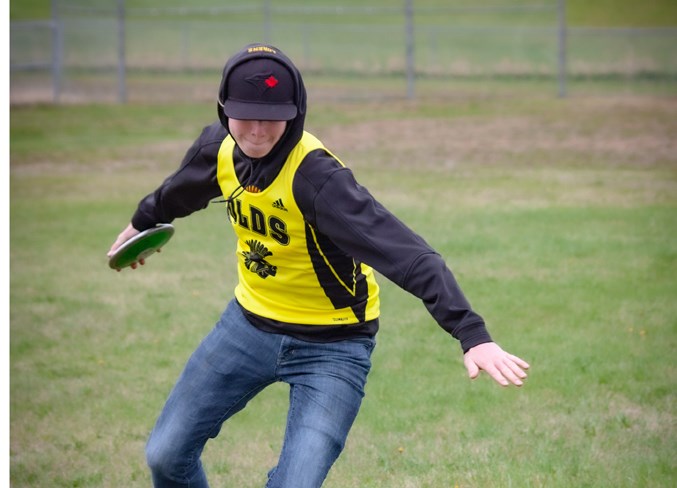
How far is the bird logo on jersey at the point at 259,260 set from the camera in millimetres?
4105

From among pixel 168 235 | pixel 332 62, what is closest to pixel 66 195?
pixel 168 235

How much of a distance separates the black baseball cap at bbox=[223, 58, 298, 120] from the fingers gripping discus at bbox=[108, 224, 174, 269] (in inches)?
46.2

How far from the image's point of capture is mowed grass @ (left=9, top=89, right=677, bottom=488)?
5.85 metres

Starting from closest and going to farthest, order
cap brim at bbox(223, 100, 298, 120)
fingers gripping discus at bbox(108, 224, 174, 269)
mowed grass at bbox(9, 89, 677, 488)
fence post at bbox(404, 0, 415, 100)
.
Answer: cap brim at bbox(223, 100, 298, 120)
fingers gripping discus at bbox(108, 224, 174, 269)
mowed grass at bbox(9, 89, 677, 488)
fence post at bbox(404, 0, 415, 100)

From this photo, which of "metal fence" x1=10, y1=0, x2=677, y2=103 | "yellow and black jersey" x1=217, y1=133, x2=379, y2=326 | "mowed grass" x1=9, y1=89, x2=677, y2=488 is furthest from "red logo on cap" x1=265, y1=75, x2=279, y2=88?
"metal fence" x1=10, y1=0, x2=677, y2=103

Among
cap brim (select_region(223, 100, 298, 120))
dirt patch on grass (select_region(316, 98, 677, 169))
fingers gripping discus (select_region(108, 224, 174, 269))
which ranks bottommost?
dirt patch on grass (select_region(316, 98, 677, 169))

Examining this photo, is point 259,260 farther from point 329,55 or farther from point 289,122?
point 329,55

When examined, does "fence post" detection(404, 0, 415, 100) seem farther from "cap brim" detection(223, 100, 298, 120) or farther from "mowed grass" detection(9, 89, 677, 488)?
"cap brim" detection(223, 100, 298, 120)

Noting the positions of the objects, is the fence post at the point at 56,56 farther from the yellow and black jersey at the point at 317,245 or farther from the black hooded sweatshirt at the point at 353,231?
the black hooded sweatshirt at the point at 353,231

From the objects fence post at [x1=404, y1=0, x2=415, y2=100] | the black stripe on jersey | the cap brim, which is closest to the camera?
the cap brim

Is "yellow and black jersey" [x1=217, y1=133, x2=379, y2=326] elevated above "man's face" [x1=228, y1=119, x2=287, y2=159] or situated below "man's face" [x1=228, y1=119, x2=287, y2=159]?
below

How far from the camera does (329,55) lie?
1364 inches

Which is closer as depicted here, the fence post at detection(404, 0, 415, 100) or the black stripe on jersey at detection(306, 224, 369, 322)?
the black stripe on jersey at detection(306, 224, 369, 322)

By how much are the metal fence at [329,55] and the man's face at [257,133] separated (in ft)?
58.0
